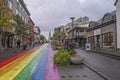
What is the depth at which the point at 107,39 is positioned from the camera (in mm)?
40625

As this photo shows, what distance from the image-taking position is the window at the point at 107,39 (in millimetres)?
38428

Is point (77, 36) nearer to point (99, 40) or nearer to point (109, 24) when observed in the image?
point (99, 40)

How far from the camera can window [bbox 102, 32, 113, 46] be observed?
38.4 meters

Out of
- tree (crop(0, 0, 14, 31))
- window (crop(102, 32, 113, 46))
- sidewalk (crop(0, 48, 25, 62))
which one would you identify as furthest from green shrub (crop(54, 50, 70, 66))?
window (crop(102, 32, 113, 46))

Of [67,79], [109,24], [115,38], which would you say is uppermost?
[109,24]

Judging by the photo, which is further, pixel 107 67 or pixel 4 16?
pixel 4 16

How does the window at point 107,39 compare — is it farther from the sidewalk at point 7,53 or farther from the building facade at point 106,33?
the sidewalk at point 7,53

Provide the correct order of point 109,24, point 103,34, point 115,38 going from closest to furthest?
1. point 115,38
2. point 109,24
3. point 103,34

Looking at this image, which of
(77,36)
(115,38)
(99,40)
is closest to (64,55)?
(115,38)

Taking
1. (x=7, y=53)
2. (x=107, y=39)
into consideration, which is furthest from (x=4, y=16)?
(x=107, y=39)

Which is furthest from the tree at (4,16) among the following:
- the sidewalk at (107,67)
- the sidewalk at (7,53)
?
the sidewalk at (107,67)

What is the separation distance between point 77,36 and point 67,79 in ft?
→ 232

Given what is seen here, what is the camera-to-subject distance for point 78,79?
37.2 feet

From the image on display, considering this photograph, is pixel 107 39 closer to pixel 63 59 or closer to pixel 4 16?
pixel 4 16
